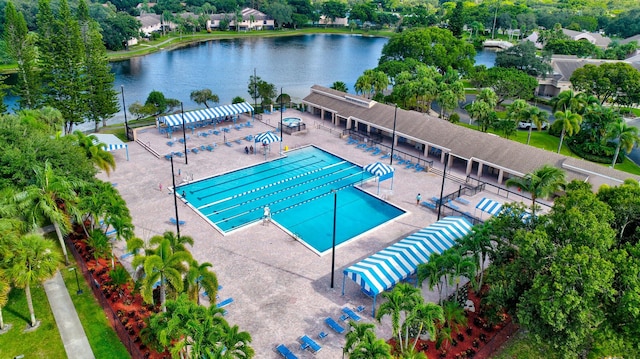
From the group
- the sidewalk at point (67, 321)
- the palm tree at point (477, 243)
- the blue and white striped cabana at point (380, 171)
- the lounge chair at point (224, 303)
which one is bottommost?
the sidewalk at point (67, 321)

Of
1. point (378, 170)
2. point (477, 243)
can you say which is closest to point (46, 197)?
point (477, 243)

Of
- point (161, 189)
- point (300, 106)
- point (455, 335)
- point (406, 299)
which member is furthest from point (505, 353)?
point (300, 106)

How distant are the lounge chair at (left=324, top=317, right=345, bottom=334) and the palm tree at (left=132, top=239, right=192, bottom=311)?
8582 mm

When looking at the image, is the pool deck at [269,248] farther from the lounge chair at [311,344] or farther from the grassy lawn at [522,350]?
the grassy lawn at [522,350]

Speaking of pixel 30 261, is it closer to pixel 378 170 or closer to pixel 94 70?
pixel 378 170

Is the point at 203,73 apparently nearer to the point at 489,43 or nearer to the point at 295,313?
the point at 295,313

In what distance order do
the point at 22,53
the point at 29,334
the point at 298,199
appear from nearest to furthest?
the point at 29,334 → the point at 298,199 → the point at 22,53

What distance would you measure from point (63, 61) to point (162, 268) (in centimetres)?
3868

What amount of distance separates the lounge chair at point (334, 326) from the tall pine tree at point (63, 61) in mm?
40430

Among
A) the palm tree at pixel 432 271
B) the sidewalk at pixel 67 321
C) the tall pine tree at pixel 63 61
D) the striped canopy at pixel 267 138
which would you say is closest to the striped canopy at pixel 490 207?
the palm tree at pixel 432 271

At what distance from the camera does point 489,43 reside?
142 m

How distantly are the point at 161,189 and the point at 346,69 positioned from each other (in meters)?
72.5

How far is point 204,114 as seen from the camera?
182 feet

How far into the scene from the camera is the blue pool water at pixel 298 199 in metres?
37.5
